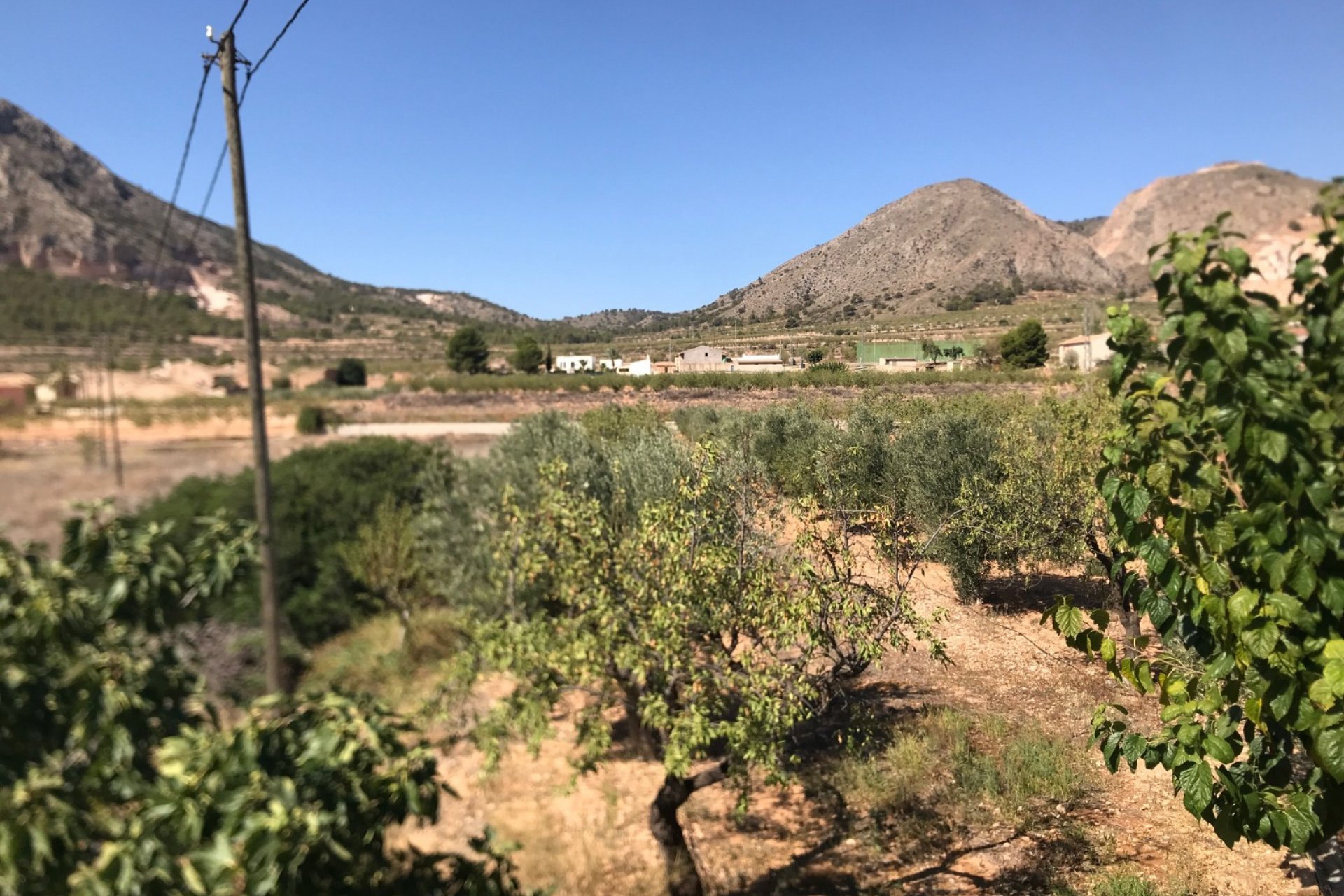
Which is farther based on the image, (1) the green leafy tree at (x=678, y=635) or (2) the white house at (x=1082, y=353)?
(2) the white house at (x=1082, y=353)

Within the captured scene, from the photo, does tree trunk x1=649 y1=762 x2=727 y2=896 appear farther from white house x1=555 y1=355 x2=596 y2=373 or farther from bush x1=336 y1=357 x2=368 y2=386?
white house x1=555 y1=355 x2=596 y2=373

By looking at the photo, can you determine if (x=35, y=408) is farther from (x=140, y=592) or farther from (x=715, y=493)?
(x=715, y=493)

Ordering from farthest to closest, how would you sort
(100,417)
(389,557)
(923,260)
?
(923,260) → (389,557) → (100,417)

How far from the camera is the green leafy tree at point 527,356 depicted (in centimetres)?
1202

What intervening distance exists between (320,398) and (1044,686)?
9.58 meters

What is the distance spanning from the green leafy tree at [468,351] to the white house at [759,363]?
5.33m

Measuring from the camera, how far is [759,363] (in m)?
13.8

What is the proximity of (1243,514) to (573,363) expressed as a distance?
12.4 meters

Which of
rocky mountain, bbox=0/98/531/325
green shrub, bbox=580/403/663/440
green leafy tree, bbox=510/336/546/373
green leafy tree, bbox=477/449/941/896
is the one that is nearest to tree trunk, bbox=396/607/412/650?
green leafy tree, bbox=477/449/941/896

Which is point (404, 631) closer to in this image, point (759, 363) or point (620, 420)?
point (620, 420)

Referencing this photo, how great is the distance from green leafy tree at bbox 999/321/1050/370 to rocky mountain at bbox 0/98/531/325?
16659 mm

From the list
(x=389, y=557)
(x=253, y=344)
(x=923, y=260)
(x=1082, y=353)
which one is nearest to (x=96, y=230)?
(x=253, y=344)

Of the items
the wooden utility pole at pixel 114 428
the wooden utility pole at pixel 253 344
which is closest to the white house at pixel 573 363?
the wooden utility pole at pixel 253 344

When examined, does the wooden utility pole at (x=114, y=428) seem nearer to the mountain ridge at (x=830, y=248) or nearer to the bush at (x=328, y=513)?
the mountain ridge at (x=830, y=248)
